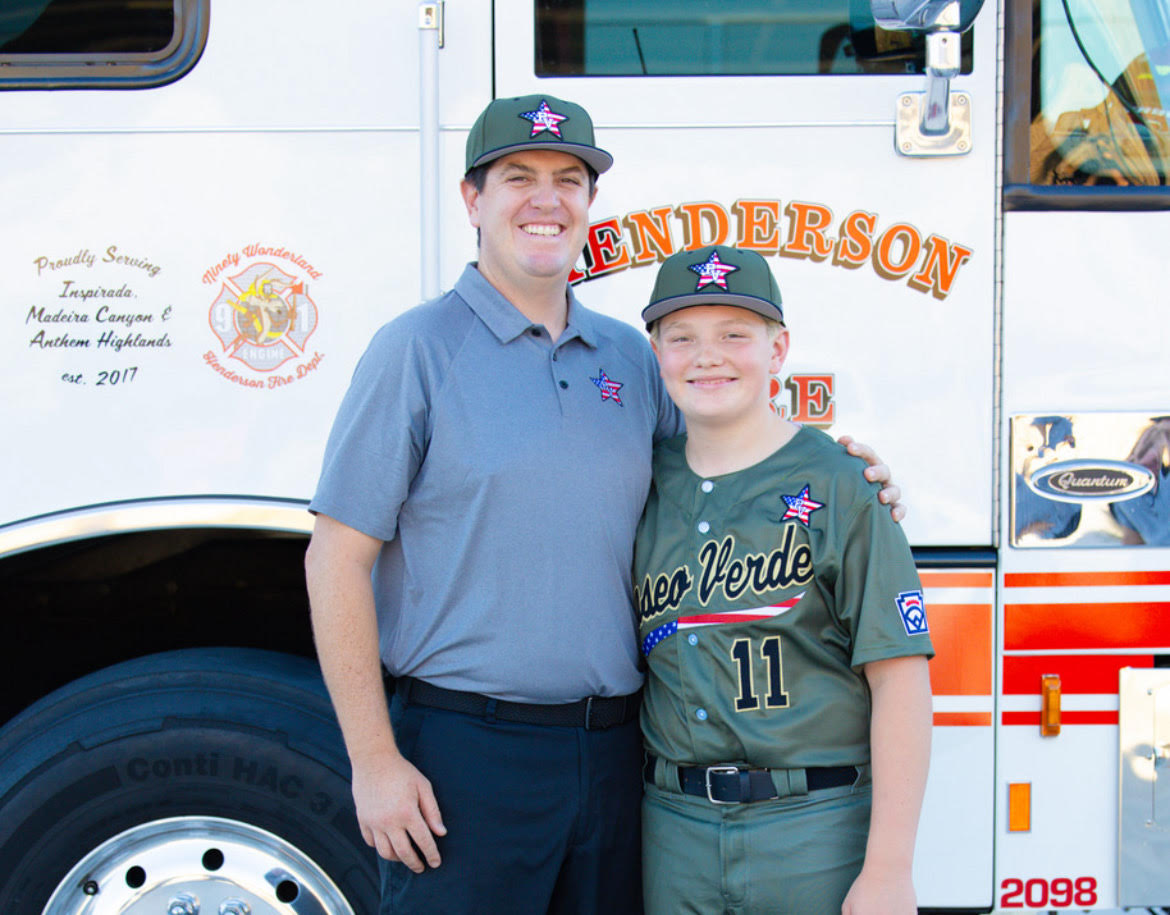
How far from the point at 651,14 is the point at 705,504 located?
3.65 ft

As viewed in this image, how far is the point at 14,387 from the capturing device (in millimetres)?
2145

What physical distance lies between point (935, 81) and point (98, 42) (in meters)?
1.75

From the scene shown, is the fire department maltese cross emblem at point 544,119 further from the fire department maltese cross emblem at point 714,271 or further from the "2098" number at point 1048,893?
the "2098" number at point 1048,893

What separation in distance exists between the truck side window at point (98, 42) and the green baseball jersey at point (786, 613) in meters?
1.48

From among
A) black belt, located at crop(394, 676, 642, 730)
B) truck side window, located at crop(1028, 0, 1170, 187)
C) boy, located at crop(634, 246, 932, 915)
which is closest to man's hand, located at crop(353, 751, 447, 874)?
→ black belt, located at crop(394, 676, 642, 730)

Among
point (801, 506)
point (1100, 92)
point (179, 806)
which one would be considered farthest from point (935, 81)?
point (179, 806)

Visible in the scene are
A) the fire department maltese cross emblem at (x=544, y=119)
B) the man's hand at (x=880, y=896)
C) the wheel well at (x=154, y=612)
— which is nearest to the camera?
the man's hand at (x=880, y=896)

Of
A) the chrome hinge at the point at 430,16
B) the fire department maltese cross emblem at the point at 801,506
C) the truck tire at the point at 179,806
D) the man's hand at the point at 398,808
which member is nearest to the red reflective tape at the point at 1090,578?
the fire department maltese cross emblem at the point at 801,506

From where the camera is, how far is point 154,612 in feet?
8.71

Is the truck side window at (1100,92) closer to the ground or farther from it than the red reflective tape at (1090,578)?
farther from it

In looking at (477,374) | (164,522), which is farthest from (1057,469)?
(164,522)

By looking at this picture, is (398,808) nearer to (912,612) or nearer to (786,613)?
(786,613)

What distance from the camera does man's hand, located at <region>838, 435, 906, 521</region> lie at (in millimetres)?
1621

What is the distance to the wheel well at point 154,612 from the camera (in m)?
2.59
